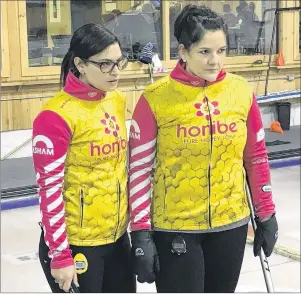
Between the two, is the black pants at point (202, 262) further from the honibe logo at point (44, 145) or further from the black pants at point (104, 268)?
the honibe logo at point (44, 145)

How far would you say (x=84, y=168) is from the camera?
7.02ft

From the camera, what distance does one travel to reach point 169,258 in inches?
88.7

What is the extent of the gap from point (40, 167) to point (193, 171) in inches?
20.1

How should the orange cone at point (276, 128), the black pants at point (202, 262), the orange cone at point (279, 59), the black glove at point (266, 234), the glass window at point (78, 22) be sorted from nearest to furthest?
1. the black pants at point (202, 262)
2. the black glove at point (266, 234)
3. the glass window at point (78, 22)
4. the orange cone at point (276, 128)
5. the orange cone at point (279, 59)

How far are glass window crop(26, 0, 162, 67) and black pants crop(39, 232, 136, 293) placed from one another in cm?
537

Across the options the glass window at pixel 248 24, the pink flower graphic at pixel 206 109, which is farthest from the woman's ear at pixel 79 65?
the glass window at pixel 248 24

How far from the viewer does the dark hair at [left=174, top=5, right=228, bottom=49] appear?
2.14 meters

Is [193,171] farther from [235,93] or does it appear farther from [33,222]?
[33,222]

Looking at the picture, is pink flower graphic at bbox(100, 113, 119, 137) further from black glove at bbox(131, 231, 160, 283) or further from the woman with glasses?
black glove at bbox(131, 231, 160, 283)

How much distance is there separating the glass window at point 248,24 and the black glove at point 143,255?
7122 mm

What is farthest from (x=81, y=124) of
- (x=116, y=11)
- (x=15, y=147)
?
(x=116, y=11)

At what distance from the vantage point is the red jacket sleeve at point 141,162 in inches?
86.6

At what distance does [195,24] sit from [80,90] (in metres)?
0.43

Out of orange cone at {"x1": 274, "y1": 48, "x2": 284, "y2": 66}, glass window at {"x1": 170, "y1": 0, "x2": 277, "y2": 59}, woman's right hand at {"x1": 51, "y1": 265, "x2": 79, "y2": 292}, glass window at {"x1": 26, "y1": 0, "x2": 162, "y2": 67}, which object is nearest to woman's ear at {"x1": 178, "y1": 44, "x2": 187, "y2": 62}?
woman's right hand at {"x1": 51, "y1": 265, "x2": 79, "y2": 292}
